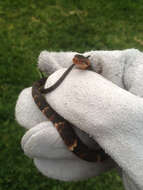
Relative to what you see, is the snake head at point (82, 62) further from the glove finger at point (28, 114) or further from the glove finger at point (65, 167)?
the glove finger at point (65, 167)

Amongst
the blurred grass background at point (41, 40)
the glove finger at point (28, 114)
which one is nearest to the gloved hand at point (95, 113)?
the glove finger at point (28, 114)

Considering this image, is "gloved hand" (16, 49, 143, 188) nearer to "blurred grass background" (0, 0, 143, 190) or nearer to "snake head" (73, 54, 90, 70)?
"snake head" (73, 54, 90, 70)

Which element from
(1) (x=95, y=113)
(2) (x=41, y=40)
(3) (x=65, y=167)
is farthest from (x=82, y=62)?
(2) (x=41, y=40)

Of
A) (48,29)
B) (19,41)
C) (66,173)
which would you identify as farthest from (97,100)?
(48,29)

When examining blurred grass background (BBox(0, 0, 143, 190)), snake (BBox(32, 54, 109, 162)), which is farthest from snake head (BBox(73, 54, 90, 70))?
blurred grass background (BBox(0, 0, 143, 190))

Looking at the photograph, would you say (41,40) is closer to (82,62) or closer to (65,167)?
(82,62)
